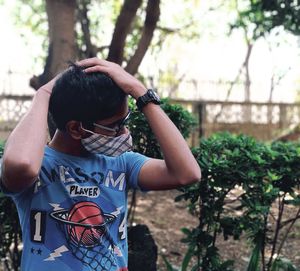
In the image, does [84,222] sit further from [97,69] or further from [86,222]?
[97,69]

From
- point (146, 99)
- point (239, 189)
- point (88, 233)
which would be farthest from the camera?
point (239, 189)

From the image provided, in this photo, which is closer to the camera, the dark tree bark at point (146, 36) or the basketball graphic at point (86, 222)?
the basketball graphic at point (86, 222)

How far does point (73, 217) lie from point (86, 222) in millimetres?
46

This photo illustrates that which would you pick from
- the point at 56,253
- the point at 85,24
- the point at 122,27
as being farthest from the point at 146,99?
the point at 85,24

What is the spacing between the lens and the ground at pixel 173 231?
490 centimetres

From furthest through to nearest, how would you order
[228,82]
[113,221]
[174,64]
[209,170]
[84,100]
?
[174,64] < [228,82] < [209,170] < [113,221] < [84,100]

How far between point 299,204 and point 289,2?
3764mm

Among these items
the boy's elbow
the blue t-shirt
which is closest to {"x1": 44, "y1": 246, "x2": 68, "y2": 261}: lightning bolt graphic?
the blue t-shirt

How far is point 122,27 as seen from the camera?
476cm

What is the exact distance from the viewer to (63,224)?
5.31 ft

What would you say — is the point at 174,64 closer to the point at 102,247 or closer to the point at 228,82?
the point at 228,82

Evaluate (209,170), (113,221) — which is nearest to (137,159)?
(113,221)

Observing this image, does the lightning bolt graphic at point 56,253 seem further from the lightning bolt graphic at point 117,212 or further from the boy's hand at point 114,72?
the boy's hand at point 114,72

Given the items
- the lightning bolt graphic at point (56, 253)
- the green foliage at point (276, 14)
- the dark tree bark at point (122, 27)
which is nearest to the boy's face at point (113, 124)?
the lightning bolt graphic at point (56, 253)
